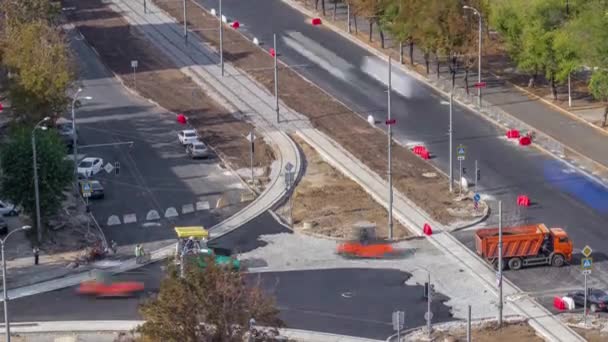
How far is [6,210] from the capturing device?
265 ft

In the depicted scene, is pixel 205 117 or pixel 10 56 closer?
pixel 10 56

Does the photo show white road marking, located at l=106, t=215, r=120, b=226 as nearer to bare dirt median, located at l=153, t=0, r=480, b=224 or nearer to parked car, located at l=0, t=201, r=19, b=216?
parked car, located at l=0, t=201, r=19, b=216

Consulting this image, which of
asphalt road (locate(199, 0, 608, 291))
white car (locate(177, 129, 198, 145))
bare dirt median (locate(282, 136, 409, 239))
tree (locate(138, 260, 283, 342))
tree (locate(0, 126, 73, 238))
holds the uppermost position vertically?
tree (locate(138, 260, 283, 342))

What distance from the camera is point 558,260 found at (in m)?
70.7

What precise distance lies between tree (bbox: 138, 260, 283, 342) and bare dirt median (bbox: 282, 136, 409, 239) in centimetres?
2554

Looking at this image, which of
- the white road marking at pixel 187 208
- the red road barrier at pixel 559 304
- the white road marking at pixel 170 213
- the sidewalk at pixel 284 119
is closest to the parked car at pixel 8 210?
the white road marking at pixel 170 213

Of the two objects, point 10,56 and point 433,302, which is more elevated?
point 10,56

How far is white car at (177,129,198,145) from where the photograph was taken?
3672 inches

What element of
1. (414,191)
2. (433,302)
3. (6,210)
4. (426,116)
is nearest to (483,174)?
(414,191)

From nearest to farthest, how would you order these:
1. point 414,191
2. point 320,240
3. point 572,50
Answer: point 320,240 → point 414,191 → point 572,50

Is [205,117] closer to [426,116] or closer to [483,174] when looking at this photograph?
[426,116]

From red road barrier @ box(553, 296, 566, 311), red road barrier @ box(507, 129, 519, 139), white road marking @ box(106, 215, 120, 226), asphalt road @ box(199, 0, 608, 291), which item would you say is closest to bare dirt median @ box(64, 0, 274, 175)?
asphalt road @ box(199, 0, 608, 291)

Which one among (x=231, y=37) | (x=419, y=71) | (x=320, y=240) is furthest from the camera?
(x=231, y=37)

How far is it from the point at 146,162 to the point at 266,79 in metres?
23.2
